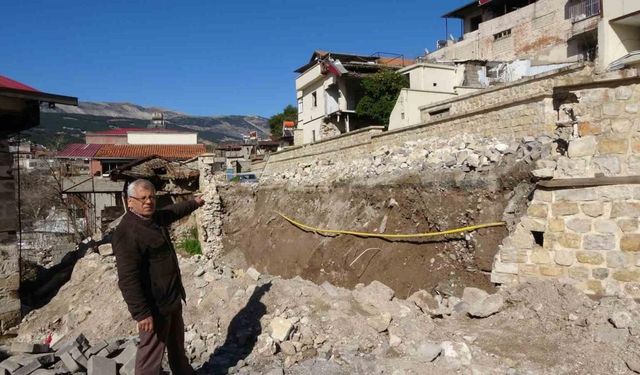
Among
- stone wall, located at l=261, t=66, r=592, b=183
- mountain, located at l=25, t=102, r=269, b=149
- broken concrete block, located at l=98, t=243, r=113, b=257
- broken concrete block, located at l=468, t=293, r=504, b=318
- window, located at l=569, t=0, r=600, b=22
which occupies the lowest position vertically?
broken concrete block, located at l=468, t=293, r=504, b=318

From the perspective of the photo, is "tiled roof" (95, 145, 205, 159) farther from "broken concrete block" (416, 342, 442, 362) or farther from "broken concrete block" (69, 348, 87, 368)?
"broken concrete block" (416, 342, 442, 362)

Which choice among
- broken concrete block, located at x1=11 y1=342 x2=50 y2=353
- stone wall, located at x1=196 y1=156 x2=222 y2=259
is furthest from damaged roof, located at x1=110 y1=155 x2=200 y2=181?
broken concrete block, located at x1=11 y1=342 x2=50 y2=353

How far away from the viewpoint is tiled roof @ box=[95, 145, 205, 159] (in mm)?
33469

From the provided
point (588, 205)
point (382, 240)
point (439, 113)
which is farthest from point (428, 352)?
point (439, 113)

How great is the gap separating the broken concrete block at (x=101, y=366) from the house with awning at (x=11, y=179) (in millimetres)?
5461

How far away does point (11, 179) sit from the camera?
8.59 m

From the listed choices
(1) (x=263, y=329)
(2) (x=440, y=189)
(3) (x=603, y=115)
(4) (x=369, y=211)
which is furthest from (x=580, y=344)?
(4) (x=369, y=211)

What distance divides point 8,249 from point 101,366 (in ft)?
18.9

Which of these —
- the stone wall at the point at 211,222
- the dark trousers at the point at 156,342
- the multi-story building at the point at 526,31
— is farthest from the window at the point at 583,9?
the dark trousers at the point at 156,342

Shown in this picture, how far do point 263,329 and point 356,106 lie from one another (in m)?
24.0

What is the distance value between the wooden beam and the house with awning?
8287 mm

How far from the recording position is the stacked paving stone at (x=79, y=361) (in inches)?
157

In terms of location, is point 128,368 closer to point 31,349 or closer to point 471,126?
point 31,349

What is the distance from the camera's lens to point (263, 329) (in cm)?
498
